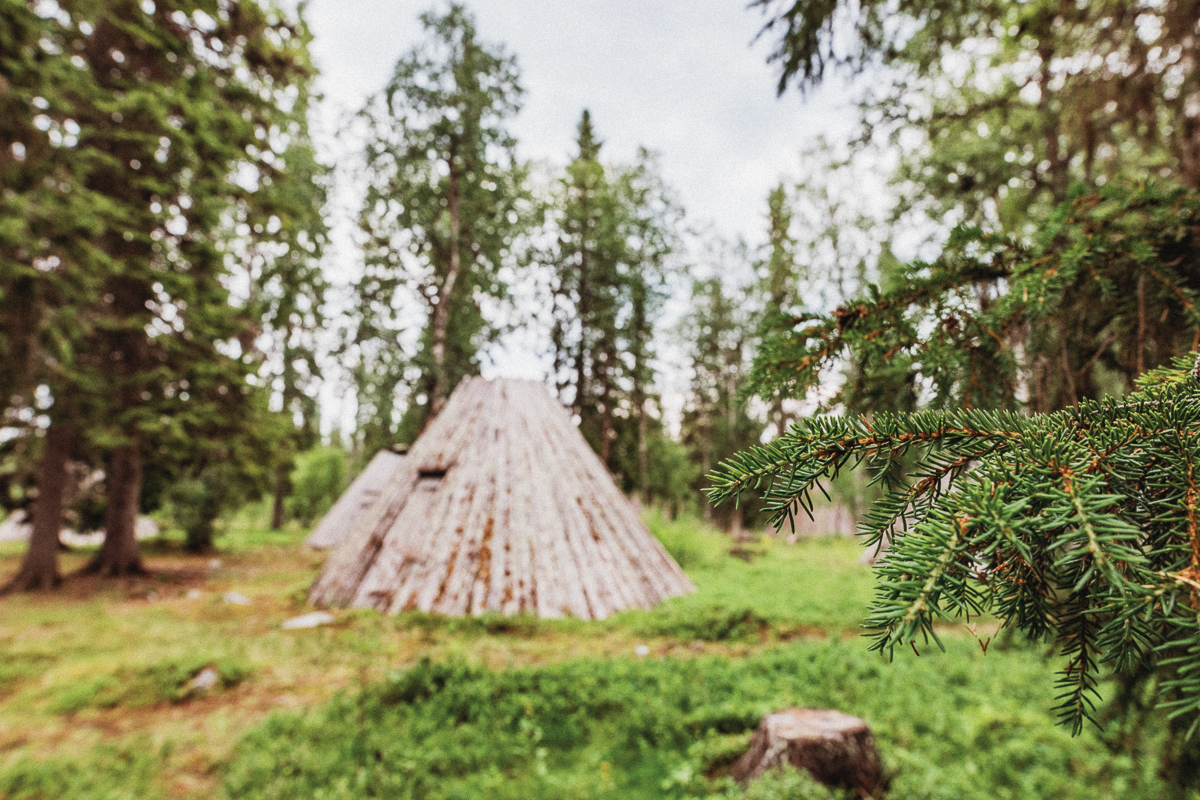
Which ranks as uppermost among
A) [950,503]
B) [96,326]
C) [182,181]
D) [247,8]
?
[247,8]

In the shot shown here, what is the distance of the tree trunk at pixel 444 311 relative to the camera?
12.7 metres

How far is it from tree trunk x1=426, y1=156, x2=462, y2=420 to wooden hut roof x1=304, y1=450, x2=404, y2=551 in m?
1.53

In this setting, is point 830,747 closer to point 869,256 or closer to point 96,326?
point 96,326

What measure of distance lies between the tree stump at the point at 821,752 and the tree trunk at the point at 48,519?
34.1ft

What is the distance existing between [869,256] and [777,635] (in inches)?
557

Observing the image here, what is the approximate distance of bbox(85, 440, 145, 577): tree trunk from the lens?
926cm

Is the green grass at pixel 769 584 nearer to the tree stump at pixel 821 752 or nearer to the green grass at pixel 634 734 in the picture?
the green grass at pixel 634 734

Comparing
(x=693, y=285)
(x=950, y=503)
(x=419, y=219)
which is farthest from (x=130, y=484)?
(x=693, y=285)

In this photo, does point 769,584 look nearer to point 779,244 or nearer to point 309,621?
point 309,621

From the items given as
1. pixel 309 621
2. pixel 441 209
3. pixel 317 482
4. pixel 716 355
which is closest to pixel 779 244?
pixel 716 355

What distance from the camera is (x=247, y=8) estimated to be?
9.82 m

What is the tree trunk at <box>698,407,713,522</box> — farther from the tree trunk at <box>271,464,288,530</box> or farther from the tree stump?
the tree stump

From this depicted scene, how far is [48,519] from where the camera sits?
331 inches

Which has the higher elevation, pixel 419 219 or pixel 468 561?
pixel 419 219
